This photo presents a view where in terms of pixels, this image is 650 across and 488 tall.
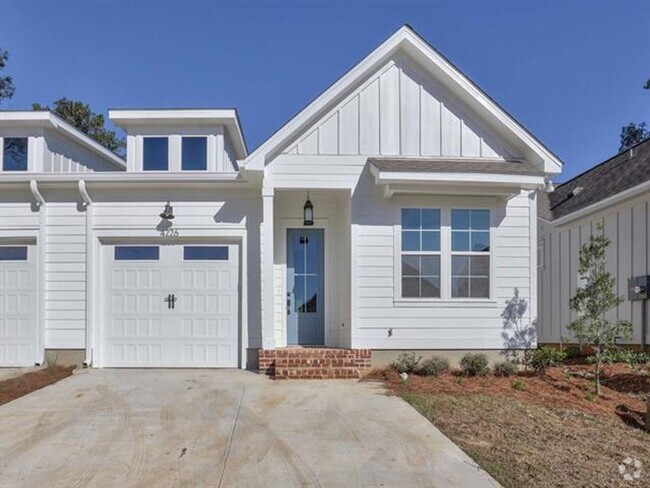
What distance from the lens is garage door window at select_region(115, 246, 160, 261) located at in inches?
386

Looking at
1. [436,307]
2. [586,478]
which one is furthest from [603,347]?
[586,478]

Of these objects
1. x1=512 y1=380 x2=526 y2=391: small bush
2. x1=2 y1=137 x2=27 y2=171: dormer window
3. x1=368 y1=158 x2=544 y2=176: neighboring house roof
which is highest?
x1=2 y1=137 x2=27 y2=171: dormer window

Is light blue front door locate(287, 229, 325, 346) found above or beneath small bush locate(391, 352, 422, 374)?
above

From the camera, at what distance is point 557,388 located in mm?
8000

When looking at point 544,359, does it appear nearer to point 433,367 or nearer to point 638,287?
point 433,367

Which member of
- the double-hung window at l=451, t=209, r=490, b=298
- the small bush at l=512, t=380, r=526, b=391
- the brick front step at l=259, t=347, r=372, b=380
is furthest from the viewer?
the double-hung window at l=451, t=209, r=490, b=298

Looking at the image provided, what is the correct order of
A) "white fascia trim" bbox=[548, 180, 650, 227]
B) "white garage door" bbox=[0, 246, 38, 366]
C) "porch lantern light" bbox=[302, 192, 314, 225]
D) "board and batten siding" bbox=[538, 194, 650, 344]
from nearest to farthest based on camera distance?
1. "porch lantern light" bbox=[302, 192, 314, 225]
2. "white garage door" bbox=[0, 246, 38, 366]
3. "white fascia trim" bbox=[548, 180, 650, 227]
4. "board and batten siding" bbox=[538, 194, 650, 344]

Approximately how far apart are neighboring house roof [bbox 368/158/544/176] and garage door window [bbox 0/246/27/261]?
6.60 m

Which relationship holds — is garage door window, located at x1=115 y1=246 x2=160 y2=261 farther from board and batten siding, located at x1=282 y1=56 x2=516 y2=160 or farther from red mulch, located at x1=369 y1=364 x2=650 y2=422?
red mulch, located at x1=369 y1=364 x2=650 y2=422

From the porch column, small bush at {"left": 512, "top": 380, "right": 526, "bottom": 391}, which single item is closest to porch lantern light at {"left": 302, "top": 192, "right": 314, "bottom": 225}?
the porch column

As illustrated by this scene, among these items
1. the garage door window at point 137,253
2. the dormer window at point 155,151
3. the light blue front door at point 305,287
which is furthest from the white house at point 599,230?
the dormer window at point 155,151

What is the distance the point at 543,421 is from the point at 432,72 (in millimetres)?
6086

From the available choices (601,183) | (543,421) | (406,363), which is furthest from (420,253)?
(601,183)

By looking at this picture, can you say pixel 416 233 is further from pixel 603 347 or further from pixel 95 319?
pixel 95 319
